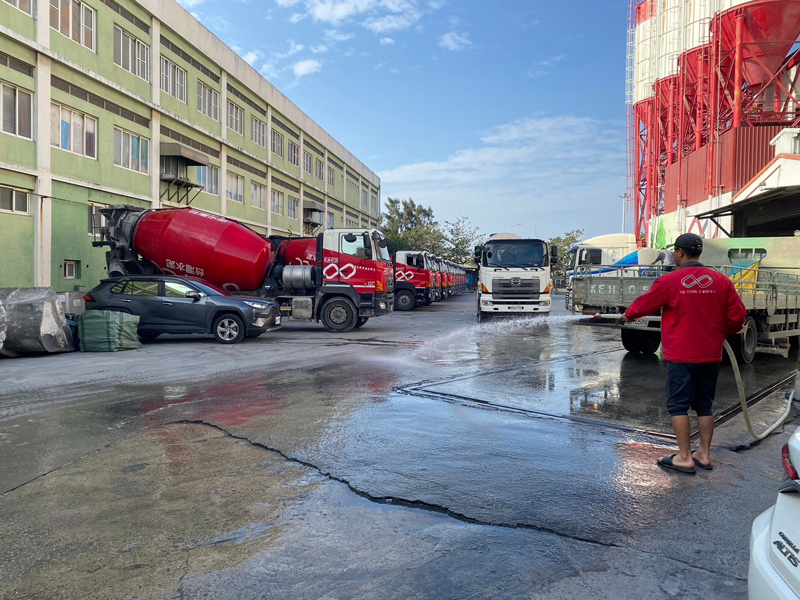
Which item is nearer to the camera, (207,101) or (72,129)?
(72,129)

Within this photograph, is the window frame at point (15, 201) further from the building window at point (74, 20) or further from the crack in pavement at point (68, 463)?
the crack in pavement at point (68, 463)

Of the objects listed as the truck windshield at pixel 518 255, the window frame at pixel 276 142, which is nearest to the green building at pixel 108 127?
the window frame at pixel 276 142

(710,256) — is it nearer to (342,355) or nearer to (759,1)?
(342,355)

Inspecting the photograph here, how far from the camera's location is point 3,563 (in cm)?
297

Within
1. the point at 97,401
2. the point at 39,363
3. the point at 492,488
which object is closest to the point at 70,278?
the point at 39,363

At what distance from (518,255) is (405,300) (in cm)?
1042

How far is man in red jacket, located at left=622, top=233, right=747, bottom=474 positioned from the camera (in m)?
4.37

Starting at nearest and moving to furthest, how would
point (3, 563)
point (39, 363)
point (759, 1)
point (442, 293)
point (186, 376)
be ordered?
1. point (3, 563)
2. point (186, 376)
3. point (39, 363)
4. point (759, 1)
5. point (442, 293)

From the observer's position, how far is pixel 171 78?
24.6 m

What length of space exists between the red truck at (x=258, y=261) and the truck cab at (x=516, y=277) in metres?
3.06

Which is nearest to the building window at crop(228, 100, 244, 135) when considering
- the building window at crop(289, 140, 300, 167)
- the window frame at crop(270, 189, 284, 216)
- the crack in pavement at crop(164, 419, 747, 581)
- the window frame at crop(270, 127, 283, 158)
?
the window frame at crop(270, 127, 283, 158)

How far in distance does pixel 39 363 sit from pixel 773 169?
777 inches

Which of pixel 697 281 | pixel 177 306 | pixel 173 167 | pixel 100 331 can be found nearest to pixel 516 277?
pixel 177 306

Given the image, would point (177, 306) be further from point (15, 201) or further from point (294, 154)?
point (294, 154)
